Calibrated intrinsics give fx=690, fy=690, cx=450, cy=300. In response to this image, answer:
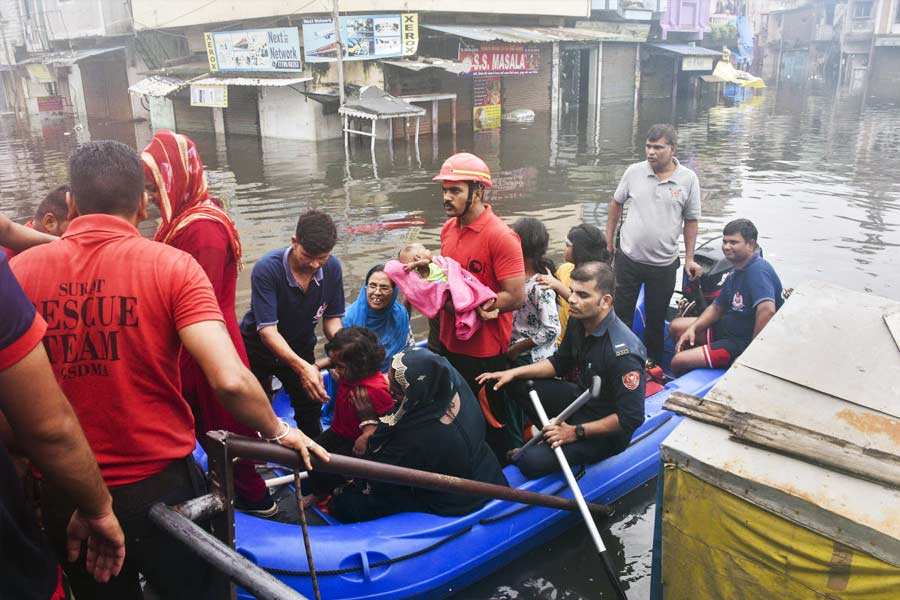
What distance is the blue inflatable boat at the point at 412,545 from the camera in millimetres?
3227

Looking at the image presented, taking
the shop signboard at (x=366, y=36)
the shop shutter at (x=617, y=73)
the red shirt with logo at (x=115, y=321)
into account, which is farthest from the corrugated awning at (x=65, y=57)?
the red shirt with logo at (x=115, y=321)

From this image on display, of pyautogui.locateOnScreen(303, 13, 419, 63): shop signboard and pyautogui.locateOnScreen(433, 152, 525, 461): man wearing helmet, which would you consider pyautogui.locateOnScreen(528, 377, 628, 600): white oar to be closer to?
pyautogui.locateOnScreen(433, 152, 525, 461): man wearing helmet

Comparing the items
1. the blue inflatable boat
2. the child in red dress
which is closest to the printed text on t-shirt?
the blue inflatable boat

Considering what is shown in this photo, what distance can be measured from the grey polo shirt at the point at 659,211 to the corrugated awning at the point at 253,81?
16.3m

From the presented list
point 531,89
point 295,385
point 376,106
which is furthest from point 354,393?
point 531,89

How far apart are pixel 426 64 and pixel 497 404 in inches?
679

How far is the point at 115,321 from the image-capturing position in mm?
1986

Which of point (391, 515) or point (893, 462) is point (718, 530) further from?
point (391, 515)

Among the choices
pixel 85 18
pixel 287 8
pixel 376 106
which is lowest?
pixel 376 106

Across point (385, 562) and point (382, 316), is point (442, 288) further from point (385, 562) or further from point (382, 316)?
point (385, 562)

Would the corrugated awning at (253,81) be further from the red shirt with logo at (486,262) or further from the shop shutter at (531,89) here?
the red shirt with logo at (486,262)

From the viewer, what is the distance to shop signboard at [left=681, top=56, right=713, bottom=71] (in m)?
32.6

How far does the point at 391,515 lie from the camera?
12.0 feet

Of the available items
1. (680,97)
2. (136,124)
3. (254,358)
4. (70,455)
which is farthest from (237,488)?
(680,97)
